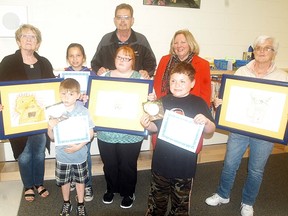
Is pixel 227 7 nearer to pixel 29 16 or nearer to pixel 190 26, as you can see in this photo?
pixel 190 26

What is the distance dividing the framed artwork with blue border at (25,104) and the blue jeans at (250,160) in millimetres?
1812

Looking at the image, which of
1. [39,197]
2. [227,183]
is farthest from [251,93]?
[39,197]

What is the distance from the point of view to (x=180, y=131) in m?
2.08

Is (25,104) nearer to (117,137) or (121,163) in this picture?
(117,137)

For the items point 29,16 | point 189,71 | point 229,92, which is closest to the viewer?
point 189,71

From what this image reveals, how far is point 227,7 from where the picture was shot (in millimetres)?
4098

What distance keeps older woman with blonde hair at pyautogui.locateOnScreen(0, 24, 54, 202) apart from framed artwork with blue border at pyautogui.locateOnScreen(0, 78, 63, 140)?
264 millimetres

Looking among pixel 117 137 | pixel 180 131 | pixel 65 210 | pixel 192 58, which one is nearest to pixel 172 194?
pixel 180 131

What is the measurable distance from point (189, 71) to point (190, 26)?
2.15 m

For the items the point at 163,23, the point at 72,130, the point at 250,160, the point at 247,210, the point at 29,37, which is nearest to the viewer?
the point at 72,130

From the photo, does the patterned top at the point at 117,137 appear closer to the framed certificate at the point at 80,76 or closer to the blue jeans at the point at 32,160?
the framed certificate at the point at 80,76

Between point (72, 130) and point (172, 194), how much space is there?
1.02 metres

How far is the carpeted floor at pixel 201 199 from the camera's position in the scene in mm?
2850

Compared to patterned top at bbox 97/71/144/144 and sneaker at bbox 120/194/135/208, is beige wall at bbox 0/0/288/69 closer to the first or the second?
patterned top at bbox 97/71/144/144
